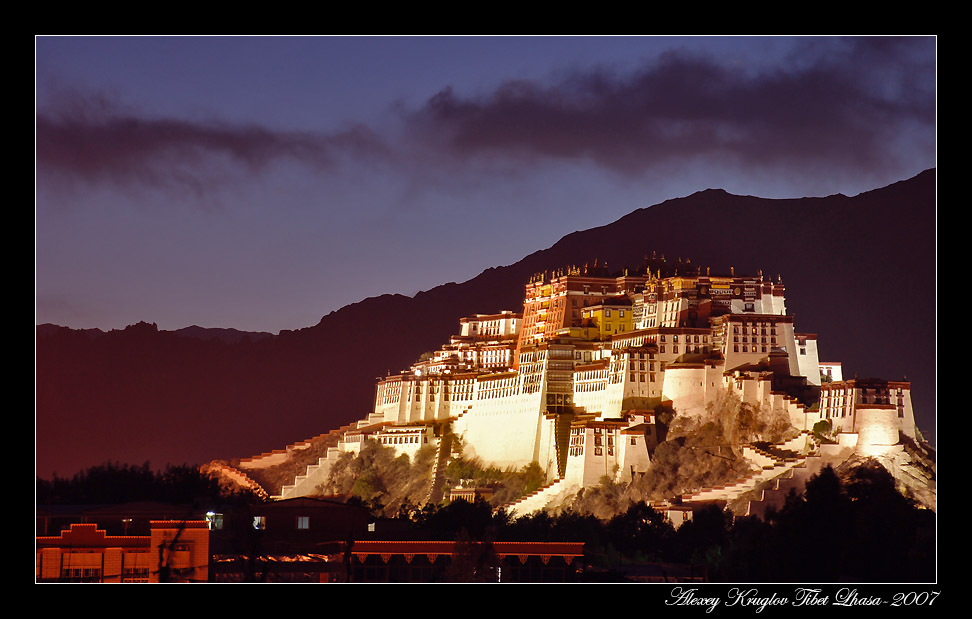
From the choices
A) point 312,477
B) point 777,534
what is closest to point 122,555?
point 777,534

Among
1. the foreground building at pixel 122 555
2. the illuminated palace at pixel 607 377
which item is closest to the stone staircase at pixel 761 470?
the illuminated palace at pixel 607 377

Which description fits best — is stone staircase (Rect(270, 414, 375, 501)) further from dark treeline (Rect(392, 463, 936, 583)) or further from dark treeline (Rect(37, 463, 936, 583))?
dark treeline (Rect(392, 463, 936, 583))

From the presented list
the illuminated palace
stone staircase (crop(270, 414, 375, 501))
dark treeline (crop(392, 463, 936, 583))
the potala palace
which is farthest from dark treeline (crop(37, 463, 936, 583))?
stone staircase (crop(270, 414, 375, 501))

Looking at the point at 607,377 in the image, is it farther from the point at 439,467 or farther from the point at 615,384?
the point at 439,467
